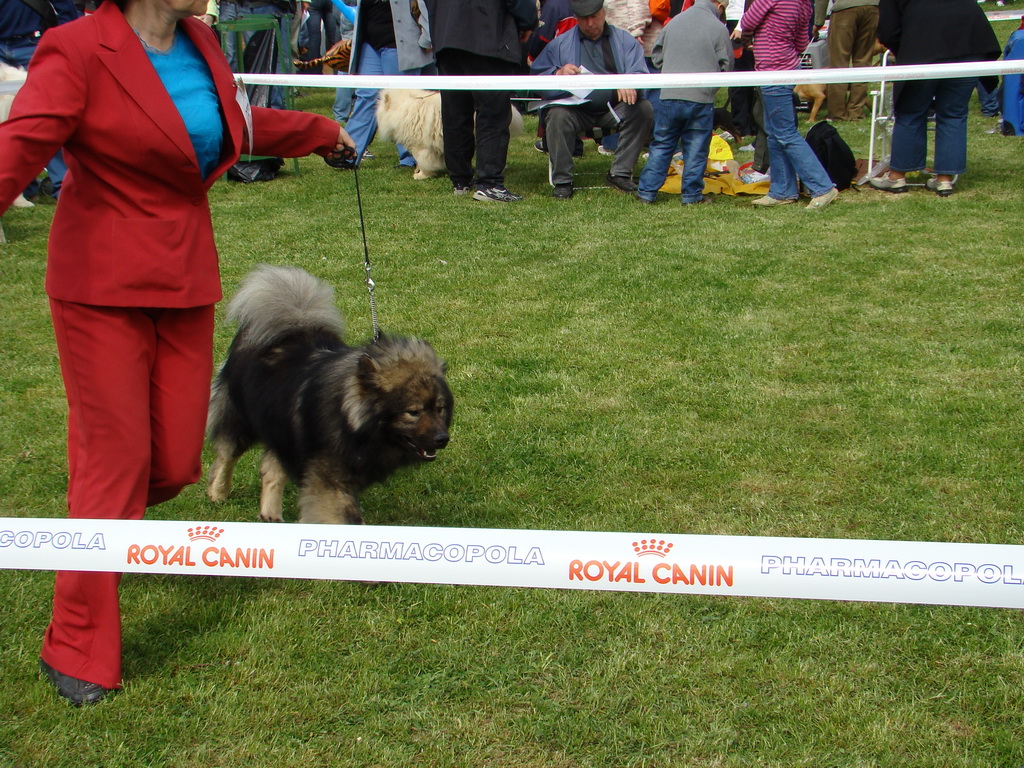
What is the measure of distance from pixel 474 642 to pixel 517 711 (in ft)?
1.37

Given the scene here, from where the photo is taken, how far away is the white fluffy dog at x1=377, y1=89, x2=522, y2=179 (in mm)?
10773

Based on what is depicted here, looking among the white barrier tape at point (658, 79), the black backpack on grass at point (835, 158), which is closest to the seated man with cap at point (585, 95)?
the black backpack on grass at point (835, 158)

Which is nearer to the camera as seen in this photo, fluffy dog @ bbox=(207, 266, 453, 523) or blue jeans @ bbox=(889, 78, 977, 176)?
fluffy dog @ bbox=(207, 266, 453, 523)

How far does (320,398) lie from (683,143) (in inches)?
279

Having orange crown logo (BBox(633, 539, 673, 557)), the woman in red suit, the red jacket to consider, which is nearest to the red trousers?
the woman in red suit

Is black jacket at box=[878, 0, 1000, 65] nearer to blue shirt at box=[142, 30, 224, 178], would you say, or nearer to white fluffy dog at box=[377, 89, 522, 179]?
white fluffy dog at box=[377, 89, 522, 179]

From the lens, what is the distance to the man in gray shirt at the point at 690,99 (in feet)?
31.0

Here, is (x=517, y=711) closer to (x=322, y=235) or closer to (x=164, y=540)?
(x=164, y=540)

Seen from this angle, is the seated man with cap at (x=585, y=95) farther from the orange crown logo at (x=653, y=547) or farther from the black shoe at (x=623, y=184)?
the orange crown logo at (x=653, y=547)

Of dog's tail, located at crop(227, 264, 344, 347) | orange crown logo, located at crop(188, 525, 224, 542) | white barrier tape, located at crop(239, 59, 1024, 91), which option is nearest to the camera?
orange crown logo, located at crop(188, 525, 224, 542)

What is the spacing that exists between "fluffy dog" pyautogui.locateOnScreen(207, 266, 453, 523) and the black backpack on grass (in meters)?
7.48

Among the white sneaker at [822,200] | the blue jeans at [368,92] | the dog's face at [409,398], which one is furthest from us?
the blue jeans at [368,92]

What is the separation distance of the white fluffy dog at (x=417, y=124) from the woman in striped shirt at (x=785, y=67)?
3.52 metres

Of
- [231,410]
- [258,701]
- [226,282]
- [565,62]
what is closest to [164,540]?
[258,701]
